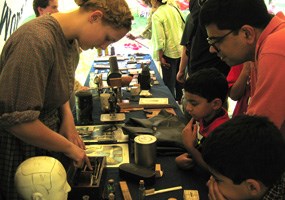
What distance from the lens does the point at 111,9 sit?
3.69 ft

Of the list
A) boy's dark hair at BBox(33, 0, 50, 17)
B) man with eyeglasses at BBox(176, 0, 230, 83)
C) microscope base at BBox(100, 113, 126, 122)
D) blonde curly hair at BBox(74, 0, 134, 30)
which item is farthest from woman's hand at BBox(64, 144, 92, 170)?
boy's dark hair at BBox(33, 0, 50, 17)

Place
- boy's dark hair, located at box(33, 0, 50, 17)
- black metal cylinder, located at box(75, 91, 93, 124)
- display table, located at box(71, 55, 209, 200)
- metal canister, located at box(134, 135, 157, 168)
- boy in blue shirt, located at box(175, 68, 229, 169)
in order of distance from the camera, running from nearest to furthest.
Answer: display table, located at box(71, 55, 209, 200), metal canister, located at box(134, 135, 157, 168), boy in blue shirt, located at box(175, 68, 229, 169), black metal cylinder, located at box(75, 91, 93, 124), boy's dark hair, located at box(33, 0, 50, 17)

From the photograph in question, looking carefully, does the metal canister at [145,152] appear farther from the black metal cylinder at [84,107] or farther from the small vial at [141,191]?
the black metal cylinder at [84,107]

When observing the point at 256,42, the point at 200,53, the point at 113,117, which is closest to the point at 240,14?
the point at 256,42

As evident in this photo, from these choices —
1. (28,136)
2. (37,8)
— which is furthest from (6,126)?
(37,8)

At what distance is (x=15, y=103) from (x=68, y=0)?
3.79 m

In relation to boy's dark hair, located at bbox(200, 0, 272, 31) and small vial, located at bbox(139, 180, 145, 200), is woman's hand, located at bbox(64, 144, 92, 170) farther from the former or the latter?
boy's dark hair, located at bbox(200, 0, 272, 31)

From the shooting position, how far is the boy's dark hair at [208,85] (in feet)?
5.33

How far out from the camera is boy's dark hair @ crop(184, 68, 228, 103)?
1.63 metres

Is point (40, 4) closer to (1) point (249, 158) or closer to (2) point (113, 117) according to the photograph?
(2) point (113, 117)

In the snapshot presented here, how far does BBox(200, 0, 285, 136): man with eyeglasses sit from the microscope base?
0.93 meters

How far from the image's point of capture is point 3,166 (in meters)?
1.19

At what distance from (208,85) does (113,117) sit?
68 cm

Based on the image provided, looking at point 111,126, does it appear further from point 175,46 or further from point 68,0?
point 68,0
